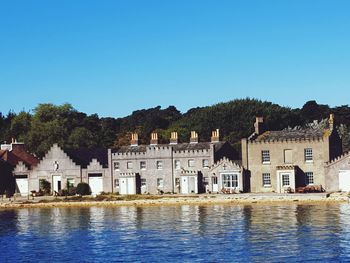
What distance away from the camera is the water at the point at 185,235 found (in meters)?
35.4

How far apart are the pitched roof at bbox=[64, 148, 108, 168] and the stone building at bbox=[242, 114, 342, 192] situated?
674 inches

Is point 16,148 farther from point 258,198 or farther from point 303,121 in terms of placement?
point 303,121

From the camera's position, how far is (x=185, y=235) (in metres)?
42.6

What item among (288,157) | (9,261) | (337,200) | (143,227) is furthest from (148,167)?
(9,261)

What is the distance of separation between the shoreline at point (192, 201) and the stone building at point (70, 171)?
454 cm

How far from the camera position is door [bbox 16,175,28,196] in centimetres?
8144

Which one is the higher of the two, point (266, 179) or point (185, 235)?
point (266, 179)

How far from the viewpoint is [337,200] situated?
199ft

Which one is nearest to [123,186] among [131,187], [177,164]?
[131,187]

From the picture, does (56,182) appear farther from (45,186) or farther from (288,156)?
(288,156)

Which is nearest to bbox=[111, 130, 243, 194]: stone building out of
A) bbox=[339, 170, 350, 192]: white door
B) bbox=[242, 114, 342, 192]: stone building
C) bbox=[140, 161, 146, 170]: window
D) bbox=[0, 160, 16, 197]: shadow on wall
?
bbox=[140, 161, 146, 170]: window

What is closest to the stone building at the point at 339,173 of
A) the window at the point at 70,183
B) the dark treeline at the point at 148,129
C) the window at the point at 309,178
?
the window at the point at 309,178

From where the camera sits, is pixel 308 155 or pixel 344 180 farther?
pixel 308 155

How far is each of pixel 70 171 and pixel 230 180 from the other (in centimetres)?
1870
